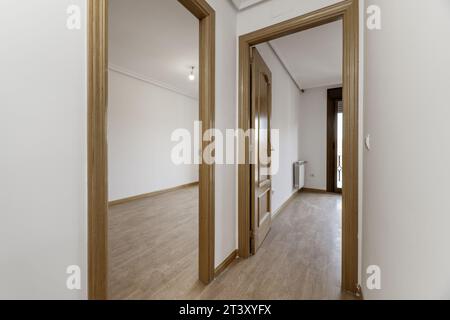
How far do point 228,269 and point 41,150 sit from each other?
166cm

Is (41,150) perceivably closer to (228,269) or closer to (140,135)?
(228,269)

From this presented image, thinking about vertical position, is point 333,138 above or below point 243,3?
below

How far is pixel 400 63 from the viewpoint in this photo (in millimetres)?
690

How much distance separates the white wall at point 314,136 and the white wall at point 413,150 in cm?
460

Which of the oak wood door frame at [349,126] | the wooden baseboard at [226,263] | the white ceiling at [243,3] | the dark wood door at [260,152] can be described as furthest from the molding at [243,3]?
the wooden baseboard at [226,263]

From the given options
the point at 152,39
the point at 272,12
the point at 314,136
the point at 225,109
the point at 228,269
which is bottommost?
the point at 228,269

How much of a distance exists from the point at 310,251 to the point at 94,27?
2.51 metres

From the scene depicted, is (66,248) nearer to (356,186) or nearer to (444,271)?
(444,271)

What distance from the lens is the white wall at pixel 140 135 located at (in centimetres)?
381

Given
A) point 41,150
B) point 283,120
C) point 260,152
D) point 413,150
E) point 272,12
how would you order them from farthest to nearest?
point 283,120, point 260,152, point 272,12, point 41,150, point 413,150

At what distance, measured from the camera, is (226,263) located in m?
1.83

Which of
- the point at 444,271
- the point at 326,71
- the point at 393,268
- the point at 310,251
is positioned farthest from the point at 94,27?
the point at 326,71

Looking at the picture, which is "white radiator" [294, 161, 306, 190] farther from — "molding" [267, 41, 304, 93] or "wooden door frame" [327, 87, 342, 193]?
"molding" [267, 41, 304, 93]

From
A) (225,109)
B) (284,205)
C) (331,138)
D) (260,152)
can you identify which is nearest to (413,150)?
(225,109)
